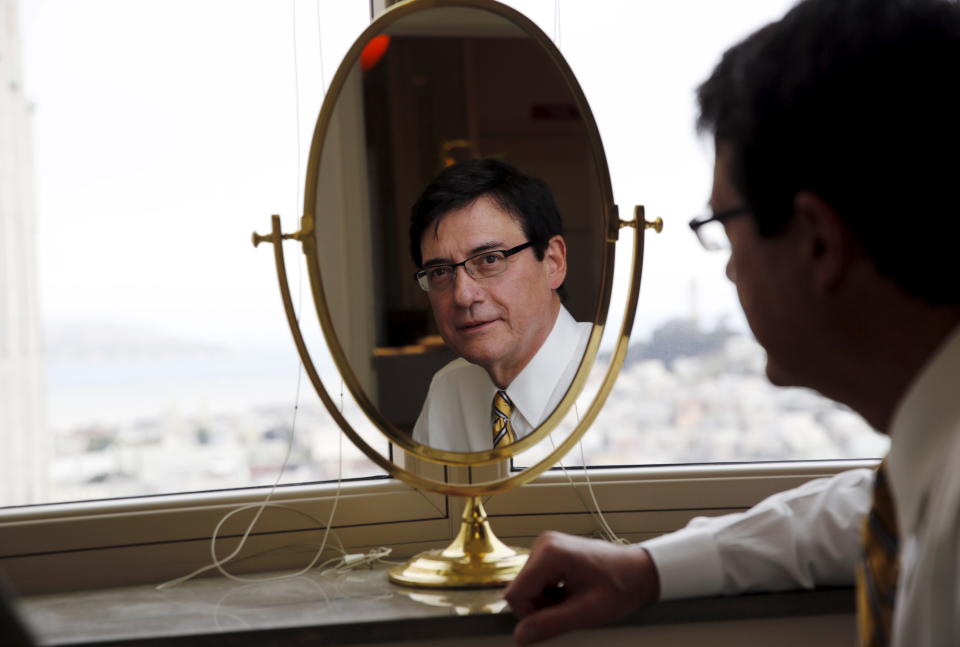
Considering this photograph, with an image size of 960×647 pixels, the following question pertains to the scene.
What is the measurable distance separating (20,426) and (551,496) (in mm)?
736

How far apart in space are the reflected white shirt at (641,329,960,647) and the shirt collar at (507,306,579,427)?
0.21 metres

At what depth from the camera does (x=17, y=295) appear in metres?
1.29

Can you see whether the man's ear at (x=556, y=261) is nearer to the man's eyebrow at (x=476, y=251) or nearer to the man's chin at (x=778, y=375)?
the man's eyebrow at (x=476, y=251)

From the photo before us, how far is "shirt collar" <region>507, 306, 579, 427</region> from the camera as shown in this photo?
1.13m

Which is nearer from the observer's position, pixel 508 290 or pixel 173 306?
pixel 508 290

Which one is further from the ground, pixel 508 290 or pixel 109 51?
pixel 109 51

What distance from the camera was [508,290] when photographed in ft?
3.64

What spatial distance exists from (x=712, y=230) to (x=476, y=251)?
31cm

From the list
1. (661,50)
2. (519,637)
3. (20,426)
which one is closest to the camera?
(519,637)

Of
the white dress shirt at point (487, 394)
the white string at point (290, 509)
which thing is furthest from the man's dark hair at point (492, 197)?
the white string at point (290, 509)

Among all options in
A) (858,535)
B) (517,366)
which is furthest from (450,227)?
(858,535)

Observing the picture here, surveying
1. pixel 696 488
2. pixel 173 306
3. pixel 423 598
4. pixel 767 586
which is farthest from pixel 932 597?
pixel 173 306

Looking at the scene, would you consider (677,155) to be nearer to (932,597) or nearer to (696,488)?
(696,488)

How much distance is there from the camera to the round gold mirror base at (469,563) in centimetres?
109
